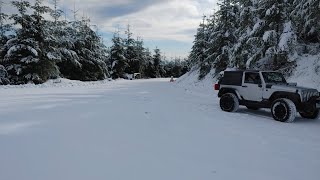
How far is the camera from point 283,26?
752 inches

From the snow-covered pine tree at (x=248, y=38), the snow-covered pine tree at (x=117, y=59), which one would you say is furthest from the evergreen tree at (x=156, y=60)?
the snow-covered pine tree at (x=248, y=38)

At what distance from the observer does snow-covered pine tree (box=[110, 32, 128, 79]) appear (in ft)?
196

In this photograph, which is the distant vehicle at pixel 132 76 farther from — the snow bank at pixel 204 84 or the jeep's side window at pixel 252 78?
the jeep's side window at pixel 252 78

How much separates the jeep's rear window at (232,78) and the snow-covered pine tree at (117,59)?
4768cm

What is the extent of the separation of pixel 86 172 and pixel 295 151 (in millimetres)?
4436

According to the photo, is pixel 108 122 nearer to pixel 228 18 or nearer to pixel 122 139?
pixel 122 139

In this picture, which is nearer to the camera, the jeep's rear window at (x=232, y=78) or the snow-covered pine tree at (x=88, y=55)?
the jeep's rear window at (x=232, y=78)

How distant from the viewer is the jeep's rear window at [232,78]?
12406 mm

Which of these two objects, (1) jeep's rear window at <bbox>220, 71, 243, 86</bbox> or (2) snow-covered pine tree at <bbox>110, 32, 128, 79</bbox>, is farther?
(2) snow-covered pine tree at <bbox>110, 32, 128, 79</bbox>

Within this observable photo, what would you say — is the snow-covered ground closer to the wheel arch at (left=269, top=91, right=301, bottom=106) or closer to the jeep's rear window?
the wheel arch at (left=269, top=91, right=301, bottom=106)

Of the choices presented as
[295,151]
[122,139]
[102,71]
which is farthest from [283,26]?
[102,71]

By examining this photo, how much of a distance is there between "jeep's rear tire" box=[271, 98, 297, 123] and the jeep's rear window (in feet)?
7.31

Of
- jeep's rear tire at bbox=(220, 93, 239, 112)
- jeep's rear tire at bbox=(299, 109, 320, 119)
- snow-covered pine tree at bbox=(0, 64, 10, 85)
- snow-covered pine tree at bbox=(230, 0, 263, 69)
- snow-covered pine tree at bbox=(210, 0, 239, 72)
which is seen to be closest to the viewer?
jeep's rear tire at bbox=(299, 109, 320, 119)

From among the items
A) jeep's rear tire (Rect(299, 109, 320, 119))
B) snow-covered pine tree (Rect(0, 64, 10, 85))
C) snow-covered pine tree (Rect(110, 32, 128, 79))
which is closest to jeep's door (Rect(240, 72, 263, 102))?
jeep's rear tire (Rect(299, 109, 320, 119))
